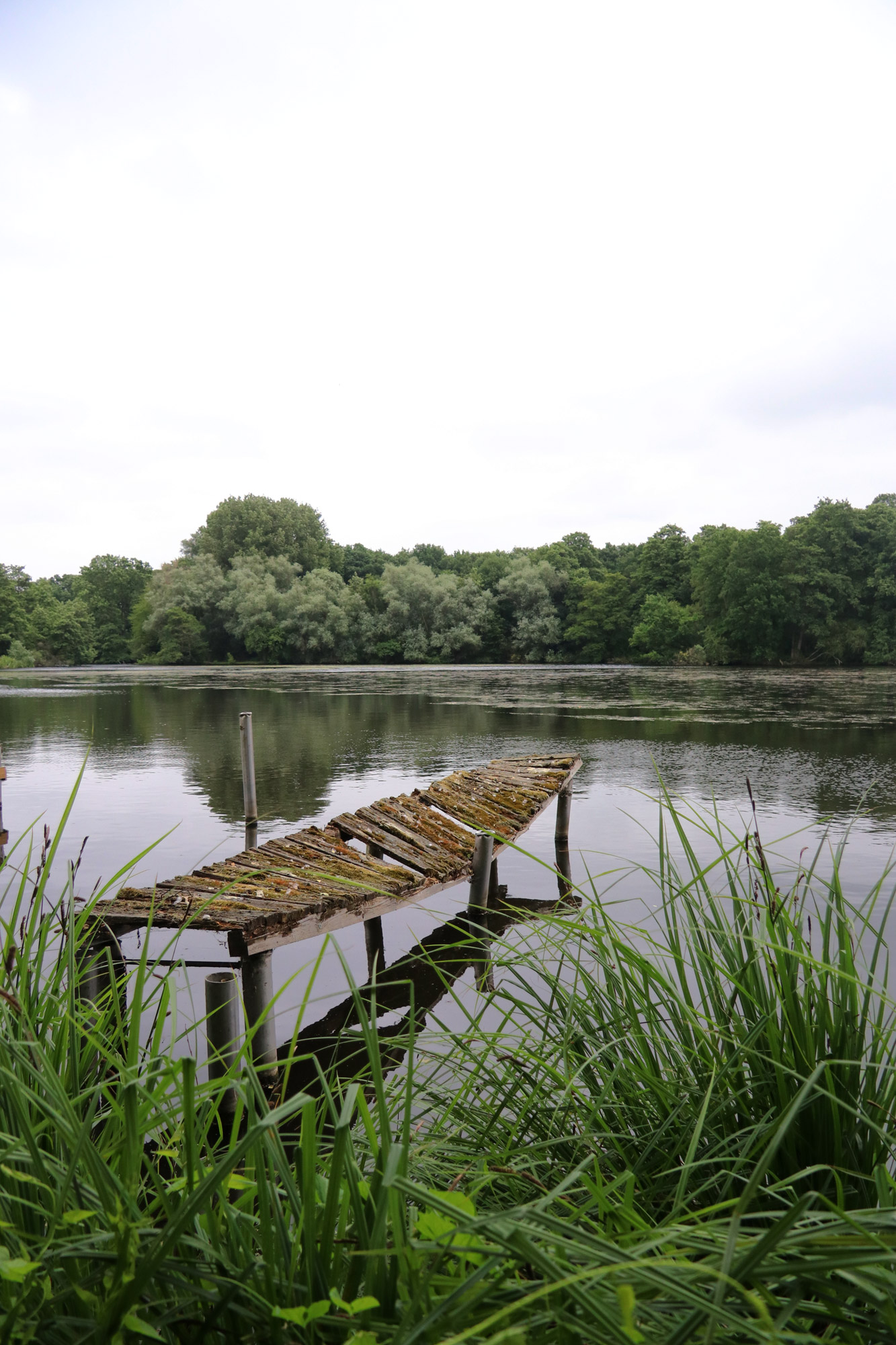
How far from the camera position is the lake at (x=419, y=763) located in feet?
30.4

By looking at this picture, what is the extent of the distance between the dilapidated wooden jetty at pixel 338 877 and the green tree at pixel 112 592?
8033cm

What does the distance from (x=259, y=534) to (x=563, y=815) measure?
7543 centimetres

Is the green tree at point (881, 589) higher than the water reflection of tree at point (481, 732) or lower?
higher

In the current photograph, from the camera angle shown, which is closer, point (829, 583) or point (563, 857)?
point (563, 857)

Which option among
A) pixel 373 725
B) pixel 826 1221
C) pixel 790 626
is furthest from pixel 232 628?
pixel 826 1221

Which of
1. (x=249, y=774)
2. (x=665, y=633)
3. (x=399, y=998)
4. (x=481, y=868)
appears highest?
(x=665, y=633)

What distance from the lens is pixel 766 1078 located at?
182 cm

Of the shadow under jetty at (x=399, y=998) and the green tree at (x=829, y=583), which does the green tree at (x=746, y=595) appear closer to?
the green tree at (x=829, y=583)

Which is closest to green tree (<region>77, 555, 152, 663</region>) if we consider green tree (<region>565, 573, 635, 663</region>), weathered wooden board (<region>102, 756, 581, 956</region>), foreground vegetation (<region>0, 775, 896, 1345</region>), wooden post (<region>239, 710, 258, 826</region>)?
green tree (<region>565, 573, 635, 663</region>)

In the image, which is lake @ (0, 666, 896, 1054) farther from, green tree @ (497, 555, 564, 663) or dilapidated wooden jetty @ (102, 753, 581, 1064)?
green tree @ (497, 555, 564, 663)

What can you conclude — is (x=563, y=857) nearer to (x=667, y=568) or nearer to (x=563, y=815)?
(x=563, y=815)

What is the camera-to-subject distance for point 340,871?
19.3 feet

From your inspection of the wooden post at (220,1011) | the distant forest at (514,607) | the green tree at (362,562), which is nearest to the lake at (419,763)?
the wooden post at (220,1011)

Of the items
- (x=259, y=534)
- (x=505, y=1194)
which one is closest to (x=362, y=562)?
(x=259, y=534)
